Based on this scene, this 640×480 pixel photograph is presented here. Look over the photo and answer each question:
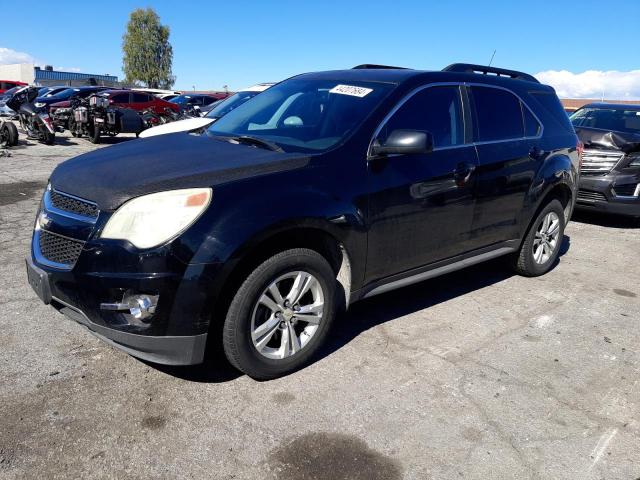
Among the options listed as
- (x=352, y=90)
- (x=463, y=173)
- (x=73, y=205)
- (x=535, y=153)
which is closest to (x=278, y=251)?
(x=73, y=205)

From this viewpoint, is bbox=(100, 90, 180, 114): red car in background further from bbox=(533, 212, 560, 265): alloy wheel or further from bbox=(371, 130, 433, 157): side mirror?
bbox=(371, 130, 433, 157): side mirror

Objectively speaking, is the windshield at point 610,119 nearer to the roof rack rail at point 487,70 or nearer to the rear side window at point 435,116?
the roof rack rail at point 487,70

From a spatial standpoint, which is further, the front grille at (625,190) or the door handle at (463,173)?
the front grille at (625,190)

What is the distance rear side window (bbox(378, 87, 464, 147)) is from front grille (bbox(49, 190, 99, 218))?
1.82 metres

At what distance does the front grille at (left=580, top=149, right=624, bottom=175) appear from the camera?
24.1 feet

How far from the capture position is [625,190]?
728 cm

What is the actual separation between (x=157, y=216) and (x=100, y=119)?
48.0 ft

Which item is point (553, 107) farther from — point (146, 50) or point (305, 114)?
point (146, 50)

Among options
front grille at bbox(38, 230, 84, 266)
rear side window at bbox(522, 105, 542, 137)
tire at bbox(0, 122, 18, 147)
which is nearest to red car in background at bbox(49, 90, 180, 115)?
tire at bbox(0, 122, 18, 147)

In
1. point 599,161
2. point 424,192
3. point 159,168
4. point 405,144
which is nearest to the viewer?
point 159,168

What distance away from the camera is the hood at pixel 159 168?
276cm

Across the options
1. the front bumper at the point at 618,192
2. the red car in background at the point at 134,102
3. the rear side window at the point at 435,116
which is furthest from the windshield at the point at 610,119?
the red car in background at the point at 134,102

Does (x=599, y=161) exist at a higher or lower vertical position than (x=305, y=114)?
lower

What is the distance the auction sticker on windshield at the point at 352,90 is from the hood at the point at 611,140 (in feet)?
17.3
